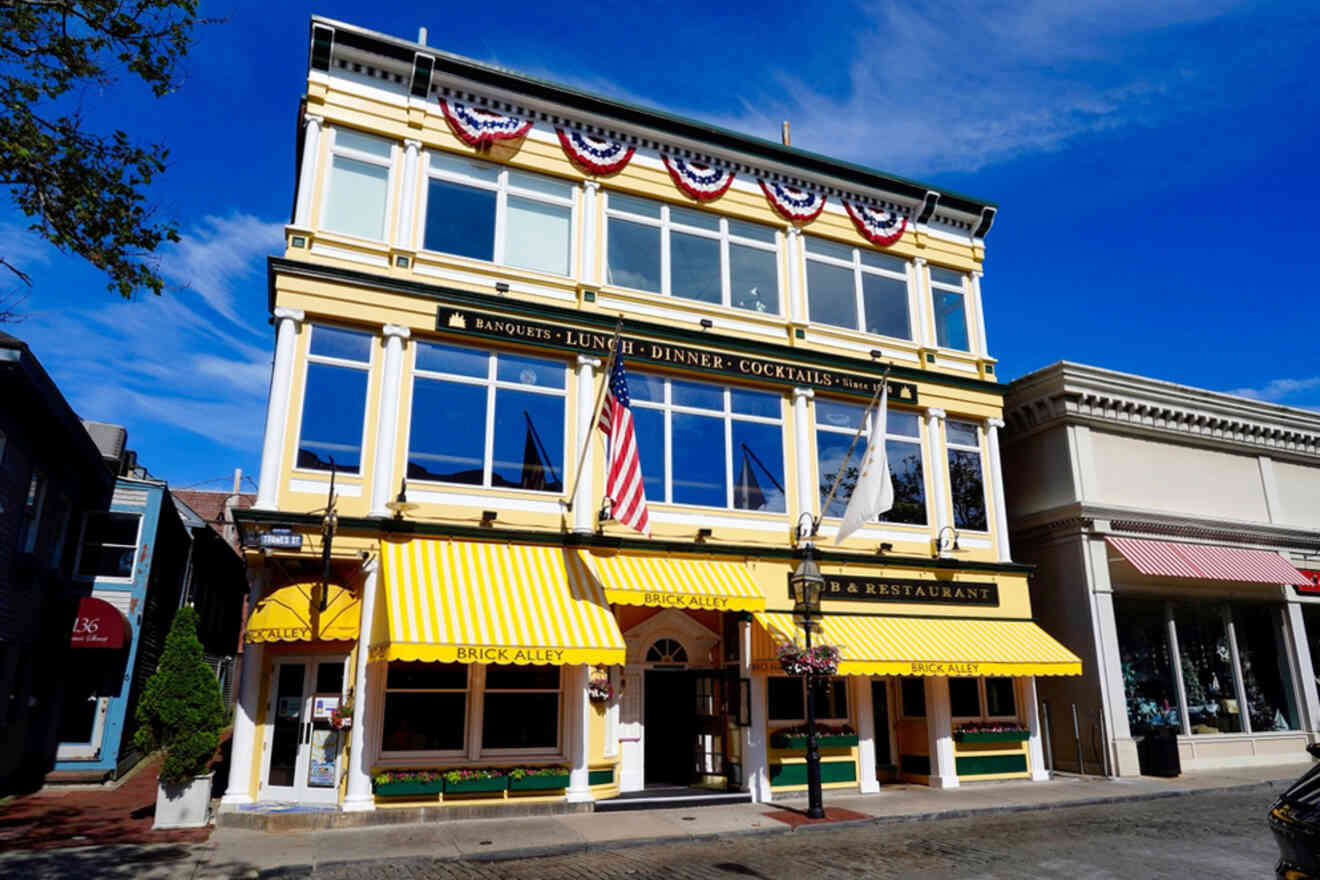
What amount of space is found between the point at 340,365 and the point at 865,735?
12861 millimetres

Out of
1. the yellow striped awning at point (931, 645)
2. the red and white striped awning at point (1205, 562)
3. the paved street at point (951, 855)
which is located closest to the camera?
the paved street at point (951, 855)

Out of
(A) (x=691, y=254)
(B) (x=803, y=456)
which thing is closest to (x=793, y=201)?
(A) (x=691, y=254)

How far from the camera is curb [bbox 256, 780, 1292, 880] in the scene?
37.0 ft

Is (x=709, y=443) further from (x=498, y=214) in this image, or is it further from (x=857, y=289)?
(x=498, y=214)

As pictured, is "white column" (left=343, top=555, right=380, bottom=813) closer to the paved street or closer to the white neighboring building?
the paved street

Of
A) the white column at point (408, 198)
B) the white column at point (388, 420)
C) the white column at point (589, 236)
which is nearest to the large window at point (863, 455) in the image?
the white column at point (589, 236)

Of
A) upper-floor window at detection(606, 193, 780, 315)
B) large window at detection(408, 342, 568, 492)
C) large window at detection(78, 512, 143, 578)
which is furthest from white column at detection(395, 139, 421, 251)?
large window at detection(78, 512, 143, 578)

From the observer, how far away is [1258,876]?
10.4 meters

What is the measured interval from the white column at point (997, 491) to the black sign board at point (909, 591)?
41.4 inches

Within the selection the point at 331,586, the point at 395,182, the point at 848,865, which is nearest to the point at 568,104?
the point at 395,182

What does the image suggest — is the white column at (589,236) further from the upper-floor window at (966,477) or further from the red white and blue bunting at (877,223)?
the upper-floor window at (966,477)

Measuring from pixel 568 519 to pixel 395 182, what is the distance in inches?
295

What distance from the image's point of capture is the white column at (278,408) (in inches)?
586

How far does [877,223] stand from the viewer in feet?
71.0
